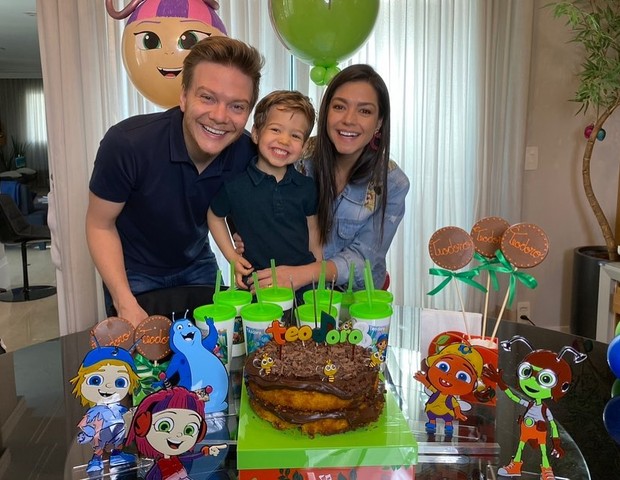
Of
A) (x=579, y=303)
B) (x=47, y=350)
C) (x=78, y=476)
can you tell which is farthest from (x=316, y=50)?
(x=579, y=303)

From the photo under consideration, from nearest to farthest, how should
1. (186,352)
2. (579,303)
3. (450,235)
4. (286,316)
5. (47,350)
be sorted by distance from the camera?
(186,352) → (450,235) → (286,316) → (47,350) → (579,303)

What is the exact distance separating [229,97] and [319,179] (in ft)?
1.32

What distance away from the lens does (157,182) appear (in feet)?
5.44

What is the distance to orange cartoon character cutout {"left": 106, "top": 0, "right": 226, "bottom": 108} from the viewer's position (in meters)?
1.90

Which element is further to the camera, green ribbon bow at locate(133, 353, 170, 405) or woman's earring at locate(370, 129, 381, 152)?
woman's earring at locate(370, 129, 381, 152)

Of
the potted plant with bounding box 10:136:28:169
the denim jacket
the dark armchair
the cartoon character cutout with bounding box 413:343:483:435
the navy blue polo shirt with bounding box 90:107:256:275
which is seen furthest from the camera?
the potted plant with bounding box 10:136:28:169

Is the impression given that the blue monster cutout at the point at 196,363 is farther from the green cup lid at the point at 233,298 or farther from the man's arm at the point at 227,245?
the man's arm at the point at 227,245

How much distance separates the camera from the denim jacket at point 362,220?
6.04ft

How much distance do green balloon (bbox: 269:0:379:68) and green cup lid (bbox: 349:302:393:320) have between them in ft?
3.67

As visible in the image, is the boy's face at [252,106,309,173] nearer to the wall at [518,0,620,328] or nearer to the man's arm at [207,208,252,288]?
the man's arm at [207,208,252,288]

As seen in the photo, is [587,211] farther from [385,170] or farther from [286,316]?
[286,316]

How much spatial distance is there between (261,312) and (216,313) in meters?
0.09

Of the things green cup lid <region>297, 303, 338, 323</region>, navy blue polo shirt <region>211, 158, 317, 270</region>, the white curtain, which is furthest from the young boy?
the white curtain

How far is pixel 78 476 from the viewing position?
942mm
